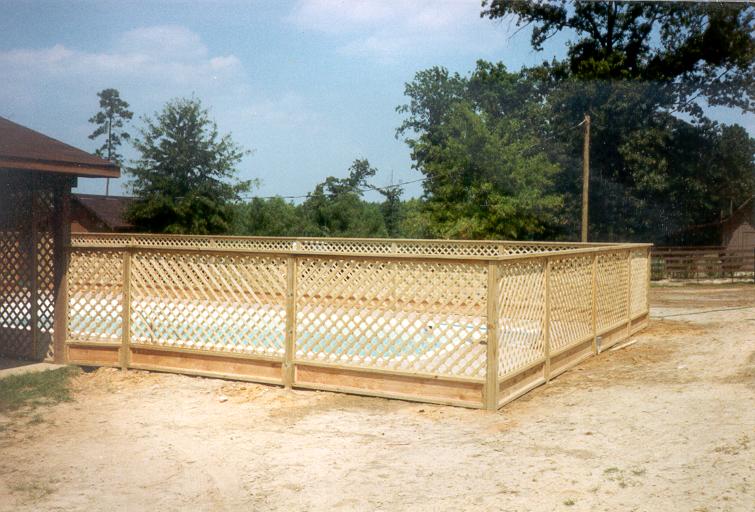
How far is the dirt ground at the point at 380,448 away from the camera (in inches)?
176

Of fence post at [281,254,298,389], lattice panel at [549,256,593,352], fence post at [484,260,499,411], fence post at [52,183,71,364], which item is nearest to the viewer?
fence post at [484,260,499,411]

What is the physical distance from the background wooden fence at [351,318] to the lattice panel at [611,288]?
0.44 metres

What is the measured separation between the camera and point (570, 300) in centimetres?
860

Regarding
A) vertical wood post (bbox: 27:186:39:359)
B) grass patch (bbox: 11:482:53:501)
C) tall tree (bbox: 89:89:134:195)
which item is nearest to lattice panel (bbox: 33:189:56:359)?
vertical wood post (bbox: 27:186:39:359)

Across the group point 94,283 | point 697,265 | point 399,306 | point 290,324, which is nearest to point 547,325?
point 399,306

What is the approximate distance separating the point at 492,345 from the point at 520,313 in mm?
837

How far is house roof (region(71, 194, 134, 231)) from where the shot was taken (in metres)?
34.8

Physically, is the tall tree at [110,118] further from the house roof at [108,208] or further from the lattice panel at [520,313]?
the lattice panel at [520,313]

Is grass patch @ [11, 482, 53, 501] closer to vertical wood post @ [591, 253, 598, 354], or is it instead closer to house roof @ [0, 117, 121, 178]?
house roof @ [0, 117, 121, 178]

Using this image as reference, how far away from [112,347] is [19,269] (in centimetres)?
171

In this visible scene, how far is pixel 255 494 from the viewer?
181 inches

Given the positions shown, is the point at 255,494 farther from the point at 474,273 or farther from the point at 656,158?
the point at 656,158

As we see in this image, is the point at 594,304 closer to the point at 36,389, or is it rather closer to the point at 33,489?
the point at 36,389

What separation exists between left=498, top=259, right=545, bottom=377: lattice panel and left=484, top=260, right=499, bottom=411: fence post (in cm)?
11
